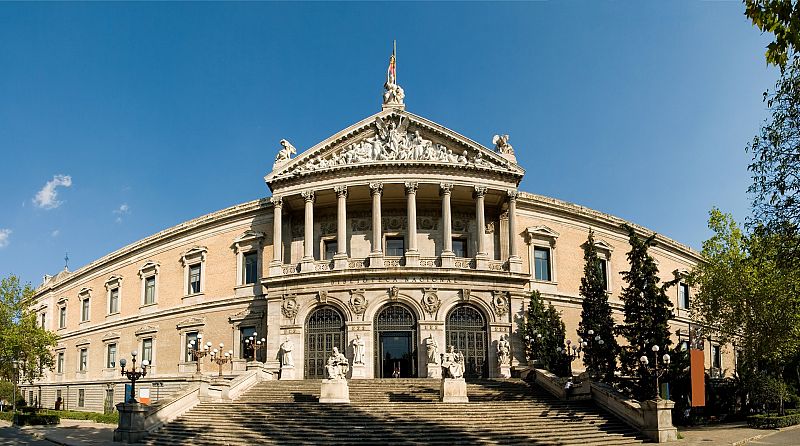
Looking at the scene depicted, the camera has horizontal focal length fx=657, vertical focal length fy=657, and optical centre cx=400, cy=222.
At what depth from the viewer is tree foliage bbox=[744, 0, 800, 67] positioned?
11.0 metres

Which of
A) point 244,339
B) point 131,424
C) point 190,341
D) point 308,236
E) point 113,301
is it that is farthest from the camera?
point 113,301

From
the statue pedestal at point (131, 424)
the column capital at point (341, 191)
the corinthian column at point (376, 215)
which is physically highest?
the column capital at point (341, 191)

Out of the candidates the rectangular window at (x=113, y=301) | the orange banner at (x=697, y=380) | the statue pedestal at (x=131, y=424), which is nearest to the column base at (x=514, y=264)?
the orange banner at (x=697, y=380)

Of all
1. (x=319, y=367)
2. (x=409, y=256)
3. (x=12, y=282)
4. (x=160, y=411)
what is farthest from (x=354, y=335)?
(x=12, y=282)

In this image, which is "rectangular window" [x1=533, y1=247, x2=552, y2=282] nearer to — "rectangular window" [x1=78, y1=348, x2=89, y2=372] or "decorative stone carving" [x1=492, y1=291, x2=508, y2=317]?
"decorative stone carving" [x1=492, y1=291, x2=508, y2=317]

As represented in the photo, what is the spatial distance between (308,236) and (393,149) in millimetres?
7046

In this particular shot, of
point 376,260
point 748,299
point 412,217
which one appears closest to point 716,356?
point 748,299

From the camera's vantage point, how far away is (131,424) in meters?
25.3

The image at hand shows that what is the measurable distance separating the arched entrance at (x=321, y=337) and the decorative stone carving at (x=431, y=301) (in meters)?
4.70

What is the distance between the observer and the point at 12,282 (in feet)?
162

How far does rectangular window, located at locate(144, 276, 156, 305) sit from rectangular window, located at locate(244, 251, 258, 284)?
9529 millimetres

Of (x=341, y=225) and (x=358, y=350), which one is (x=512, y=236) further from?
(x=358, y=350)

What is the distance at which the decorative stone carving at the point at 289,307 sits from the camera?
3656 centimetres

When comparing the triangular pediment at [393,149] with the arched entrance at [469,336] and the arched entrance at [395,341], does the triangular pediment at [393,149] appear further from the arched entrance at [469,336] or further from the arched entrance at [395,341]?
the arched entrance at [395,341]
